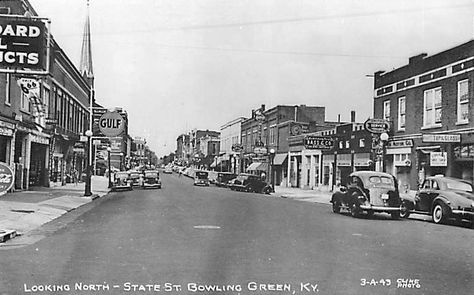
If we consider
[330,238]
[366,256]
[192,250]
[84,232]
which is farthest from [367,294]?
[84,232]

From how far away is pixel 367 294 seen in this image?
6.42m

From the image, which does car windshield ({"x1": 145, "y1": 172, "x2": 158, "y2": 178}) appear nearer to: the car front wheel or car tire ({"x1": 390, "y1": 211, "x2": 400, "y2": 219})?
car tire ({"x1": 390, "y1": 211, "x2": 400, "y2": 219})

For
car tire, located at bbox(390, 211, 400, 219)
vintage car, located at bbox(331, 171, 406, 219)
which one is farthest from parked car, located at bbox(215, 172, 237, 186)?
car tire, located at bbox(390, 211, 400, 219)

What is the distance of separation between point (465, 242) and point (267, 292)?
23.1 ft

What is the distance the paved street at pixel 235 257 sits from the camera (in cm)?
668

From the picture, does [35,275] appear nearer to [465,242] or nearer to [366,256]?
[366,256]

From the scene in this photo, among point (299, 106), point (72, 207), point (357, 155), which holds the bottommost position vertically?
point (72, 207)

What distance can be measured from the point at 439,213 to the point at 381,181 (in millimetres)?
2107

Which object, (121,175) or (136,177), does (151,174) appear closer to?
(136,177)

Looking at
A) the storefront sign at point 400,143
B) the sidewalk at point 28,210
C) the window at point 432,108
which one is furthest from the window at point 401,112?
the sidewalk at point 28,210

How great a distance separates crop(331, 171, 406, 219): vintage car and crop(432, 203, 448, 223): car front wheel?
1098mm

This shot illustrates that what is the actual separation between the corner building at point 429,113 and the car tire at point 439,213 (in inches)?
183

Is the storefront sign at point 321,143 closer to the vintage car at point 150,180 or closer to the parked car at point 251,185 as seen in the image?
the parked car at point 251,185

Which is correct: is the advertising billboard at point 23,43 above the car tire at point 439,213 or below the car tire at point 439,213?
above
